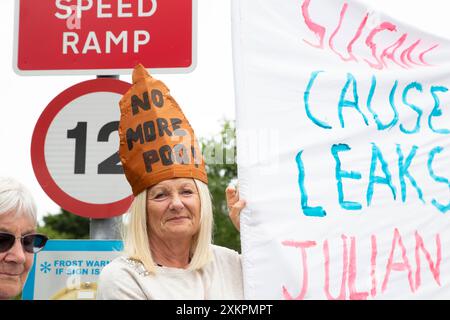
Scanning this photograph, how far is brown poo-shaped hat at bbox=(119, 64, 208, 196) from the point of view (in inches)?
112

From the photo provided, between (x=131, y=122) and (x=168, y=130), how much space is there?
16cm

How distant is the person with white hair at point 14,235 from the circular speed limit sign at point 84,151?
0.47 metres

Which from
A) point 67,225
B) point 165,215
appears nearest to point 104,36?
point 165,215

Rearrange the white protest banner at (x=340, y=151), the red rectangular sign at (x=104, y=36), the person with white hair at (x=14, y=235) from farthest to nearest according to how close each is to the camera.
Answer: the red rectangular sign at (x=104, y=36) → the person with white hair at (x=14, y=235) → the white protest banner at (x=340, y=151)

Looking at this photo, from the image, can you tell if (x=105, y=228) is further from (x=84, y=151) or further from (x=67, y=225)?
(x=67, y=225)

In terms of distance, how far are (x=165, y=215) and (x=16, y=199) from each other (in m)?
0.79

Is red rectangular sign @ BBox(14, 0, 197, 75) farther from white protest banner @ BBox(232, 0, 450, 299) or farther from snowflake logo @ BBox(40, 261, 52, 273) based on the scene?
snowflake logo @ BBox(40, 261, 52, 273)

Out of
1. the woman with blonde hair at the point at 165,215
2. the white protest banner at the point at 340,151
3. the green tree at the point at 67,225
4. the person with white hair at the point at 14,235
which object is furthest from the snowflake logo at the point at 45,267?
the green tree at the point at 67,225

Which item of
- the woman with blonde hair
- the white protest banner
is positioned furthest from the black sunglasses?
the white protest banner

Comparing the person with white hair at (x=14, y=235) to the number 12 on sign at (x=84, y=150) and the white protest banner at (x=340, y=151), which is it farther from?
the white protest banner at (x=340, y=151)

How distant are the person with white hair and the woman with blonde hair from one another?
1.74 feet

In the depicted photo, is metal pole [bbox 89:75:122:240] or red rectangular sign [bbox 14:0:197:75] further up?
red rectangular sign [bbox 14:0:197:75]

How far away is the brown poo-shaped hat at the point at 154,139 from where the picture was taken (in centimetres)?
283

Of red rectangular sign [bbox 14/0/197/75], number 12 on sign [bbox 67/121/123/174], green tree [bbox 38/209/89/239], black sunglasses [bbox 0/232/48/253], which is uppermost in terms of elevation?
red rectangular sign [bbox 14/0/197/75]
